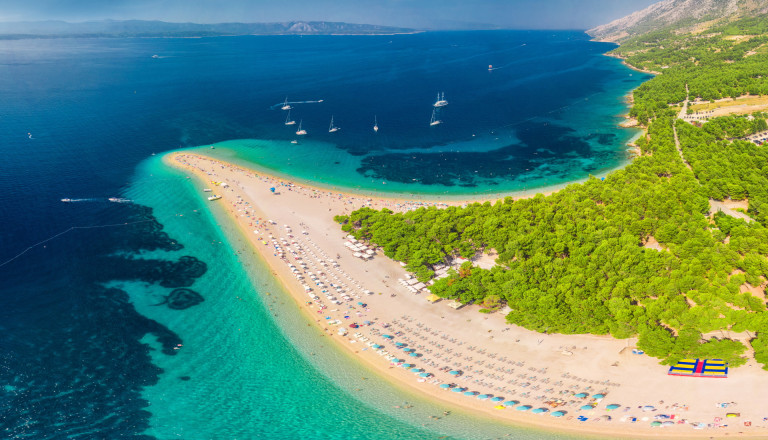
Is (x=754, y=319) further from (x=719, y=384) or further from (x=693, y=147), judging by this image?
(x=693, y=147)

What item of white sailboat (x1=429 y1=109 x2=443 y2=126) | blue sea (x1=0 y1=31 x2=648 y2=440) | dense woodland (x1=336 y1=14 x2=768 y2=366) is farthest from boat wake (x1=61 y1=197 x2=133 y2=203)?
white sailboat (x1=429 y1=109 x2=443 y2=126)

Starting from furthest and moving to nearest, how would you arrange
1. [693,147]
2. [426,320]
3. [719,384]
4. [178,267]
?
[693,147] → [178,267] → [426,320] → [719,384]

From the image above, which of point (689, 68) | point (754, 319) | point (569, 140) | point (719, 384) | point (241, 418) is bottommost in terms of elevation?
point (241, 418)

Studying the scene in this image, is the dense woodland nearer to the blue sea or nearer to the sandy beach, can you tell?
the sandy beach

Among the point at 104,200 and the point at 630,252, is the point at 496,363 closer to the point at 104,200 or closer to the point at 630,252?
the point at 630,252

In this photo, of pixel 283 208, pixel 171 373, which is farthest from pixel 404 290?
pixel 283 208

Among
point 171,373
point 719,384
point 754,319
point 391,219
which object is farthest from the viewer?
point 391,219

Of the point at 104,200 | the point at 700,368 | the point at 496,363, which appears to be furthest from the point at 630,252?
the point at 104,200
